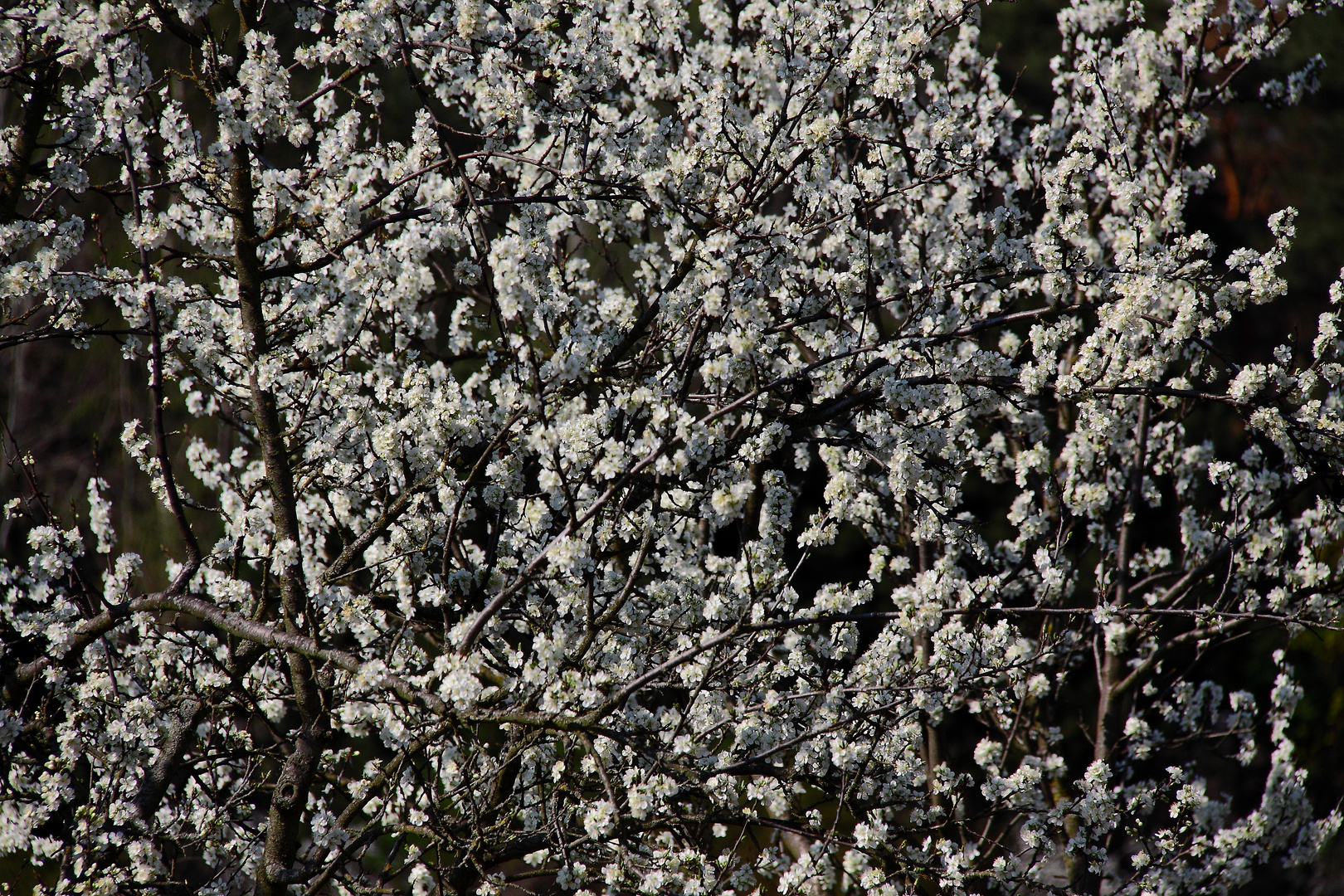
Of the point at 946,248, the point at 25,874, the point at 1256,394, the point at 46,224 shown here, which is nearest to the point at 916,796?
the point at 1256,394

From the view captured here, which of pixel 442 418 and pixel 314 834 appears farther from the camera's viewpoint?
pixel 314 834

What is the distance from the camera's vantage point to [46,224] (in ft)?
10.9

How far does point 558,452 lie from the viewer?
3529mm

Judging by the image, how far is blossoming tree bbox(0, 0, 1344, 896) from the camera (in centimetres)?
311

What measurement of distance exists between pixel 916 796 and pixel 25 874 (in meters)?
6.82

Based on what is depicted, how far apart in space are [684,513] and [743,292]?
783mm

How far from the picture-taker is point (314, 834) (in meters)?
3.86

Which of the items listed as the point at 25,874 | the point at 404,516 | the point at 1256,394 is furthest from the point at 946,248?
the point at 25,874

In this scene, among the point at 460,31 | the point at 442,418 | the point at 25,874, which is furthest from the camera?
the point at 25,874

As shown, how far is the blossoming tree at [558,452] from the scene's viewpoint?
10.2ft

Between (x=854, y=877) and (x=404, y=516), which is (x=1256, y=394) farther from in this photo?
(x=404, y=516)

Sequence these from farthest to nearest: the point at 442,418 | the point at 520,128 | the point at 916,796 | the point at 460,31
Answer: the point at 520,128
the point at 916,796
the point at 442,418
the point at 460,31

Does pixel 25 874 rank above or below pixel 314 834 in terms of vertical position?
above


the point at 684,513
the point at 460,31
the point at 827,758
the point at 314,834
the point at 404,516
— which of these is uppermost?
the point at 460,31
